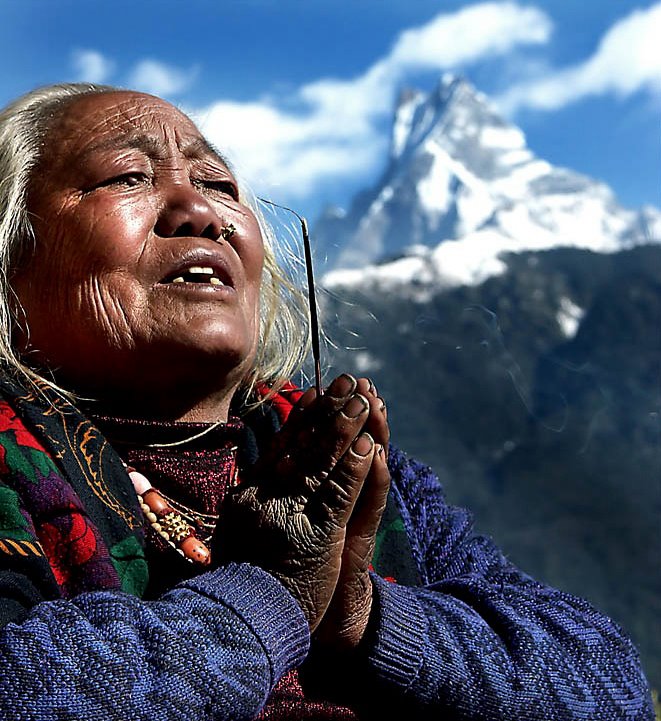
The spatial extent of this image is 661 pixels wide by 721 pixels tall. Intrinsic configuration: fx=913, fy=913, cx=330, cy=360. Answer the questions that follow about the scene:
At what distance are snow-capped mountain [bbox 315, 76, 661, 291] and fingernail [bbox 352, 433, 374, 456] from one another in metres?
1.25

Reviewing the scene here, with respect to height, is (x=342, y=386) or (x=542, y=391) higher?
(x=542, y=391)

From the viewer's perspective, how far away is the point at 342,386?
1.43m

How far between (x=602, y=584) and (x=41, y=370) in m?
7.79

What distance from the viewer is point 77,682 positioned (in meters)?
1.22

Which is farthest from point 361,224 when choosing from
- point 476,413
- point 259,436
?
point 259,436

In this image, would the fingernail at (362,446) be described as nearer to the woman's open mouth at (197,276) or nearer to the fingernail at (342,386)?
the fingernail at (342,386)

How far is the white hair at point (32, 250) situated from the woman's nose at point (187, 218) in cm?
30

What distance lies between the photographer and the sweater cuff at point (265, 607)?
1362mm

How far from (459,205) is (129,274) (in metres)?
75.9

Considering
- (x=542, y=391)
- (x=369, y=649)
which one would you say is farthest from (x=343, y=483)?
(x=542, y=391)

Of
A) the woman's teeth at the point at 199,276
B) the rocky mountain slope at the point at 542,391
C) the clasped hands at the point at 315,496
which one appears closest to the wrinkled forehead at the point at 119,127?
the woman's teeth at the point at 199,276

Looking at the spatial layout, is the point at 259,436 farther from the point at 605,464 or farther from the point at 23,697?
the point at 605,464

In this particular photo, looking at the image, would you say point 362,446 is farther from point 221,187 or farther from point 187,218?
point 221,187

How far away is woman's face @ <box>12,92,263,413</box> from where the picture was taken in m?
1.88
